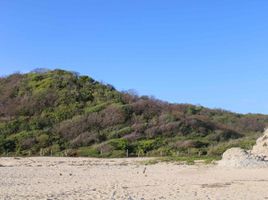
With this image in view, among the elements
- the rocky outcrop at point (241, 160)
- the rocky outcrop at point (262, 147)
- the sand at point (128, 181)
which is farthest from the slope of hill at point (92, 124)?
the rocky outcrop at point (241, 160)

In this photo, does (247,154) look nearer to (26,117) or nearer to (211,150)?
(211,150)

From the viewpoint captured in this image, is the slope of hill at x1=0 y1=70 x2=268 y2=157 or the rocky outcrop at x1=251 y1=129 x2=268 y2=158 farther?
the slope of hill at x1=0 y1=70 x2=268 y2=157

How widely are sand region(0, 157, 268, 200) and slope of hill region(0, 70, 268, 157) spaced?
847 cm

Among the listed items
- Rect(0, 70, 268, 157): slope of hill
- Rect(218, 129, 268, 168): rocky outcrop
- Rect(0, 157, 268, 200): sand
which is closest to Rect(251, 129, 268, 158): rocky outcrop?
Rect(218, 129, 268, 168): rocky outcrop

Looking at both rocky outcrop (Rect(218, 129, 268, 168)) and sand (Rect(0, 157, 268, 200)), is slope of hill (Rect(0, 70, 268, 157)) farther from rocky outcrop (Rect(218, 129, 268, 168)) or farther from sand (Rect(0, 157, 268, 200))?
rocky outcrop (Rect(218, 129, 268, 168))

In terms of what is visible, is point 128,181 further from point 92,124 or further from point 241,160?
point 92,124

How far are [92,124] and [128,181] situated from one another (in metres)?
22.7

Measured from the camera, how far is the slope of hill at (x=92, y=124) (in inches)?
1420

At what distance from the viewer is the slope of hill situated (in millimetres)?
36056

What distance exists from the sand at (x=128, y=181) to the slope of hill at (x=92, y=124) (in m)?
8.47

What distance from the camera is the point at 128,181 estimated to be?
1928 centimetres

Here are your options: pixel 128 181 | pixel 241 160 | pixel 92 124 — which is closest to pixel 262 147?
pixel 241 160

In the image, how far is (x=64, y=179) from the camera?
20.4m

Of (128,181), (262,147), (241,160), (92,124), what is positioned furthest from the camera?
(92,124)
